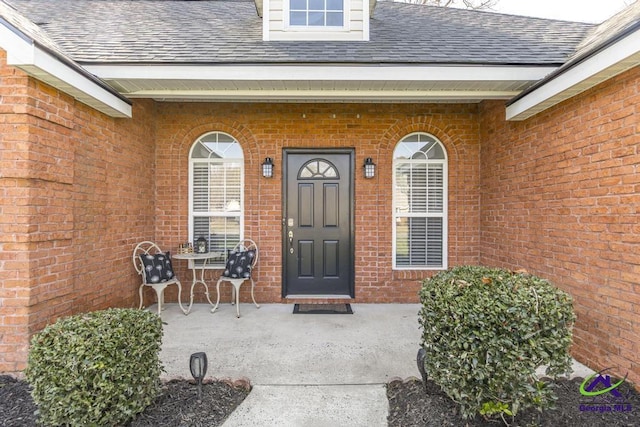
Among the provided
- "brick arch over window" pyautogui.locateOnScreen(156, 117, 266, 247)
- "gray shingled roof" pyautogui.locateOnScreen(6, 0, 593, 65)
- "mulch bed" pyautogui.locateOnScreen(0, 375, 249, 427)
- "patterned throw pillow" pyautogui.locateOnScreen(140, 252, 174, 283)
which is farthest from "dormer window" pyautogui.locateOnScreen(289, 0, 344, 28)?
"mulch bed" pyautogui.locateOnScreen(0, 375, 249, 427)

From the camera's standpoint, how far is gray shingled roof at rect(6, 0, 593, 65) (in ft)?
11.6

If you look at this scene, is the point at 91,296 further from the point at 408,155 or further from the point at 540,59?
the point at 540,59

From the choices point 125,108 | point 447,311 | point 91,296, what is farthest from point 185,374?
point 125,108

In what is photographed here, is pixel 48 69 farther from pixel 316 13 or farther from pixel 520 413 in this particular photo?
pixel 520 413

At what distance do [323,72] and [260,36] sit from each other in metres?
1.51

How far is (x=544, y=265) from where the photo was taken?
3.35m

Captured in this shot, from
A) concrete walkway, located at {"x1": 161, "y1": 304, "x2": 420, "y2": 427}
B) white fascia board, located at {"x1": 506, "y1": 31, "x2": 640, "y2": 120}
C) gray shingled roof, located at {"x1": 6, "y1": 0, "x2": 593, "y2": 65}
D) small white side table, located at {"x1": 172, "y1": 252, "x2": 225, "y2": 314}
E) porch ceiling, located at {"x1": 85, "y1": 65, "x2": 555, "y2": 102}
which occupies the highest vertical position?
gray shingled roof, located at {"x1": 6, "y1": 0, "x2": 593, "y2": 65}

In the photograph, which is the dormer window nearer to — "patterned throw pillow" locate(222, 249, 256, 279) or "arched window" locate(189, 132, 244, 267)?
"arched window" locate(189, 132, 244, 267)

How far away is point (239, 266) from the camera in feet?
13.8

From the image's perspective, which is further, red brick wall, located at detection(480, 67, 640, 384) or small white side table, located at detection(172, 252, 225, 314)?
small white side table, located at detection(172, 252, 225, 314)

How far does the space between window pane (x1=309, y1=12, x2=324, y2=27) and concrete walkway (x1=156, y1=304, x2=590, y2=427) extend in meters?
4.06

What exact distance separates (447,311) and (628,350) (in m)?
1.68

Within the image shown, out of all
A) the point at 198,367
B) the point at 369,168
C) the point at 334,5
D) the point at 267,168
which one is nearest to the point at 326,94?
the point at 369,168

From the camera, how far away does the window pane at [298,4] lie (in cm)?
447
